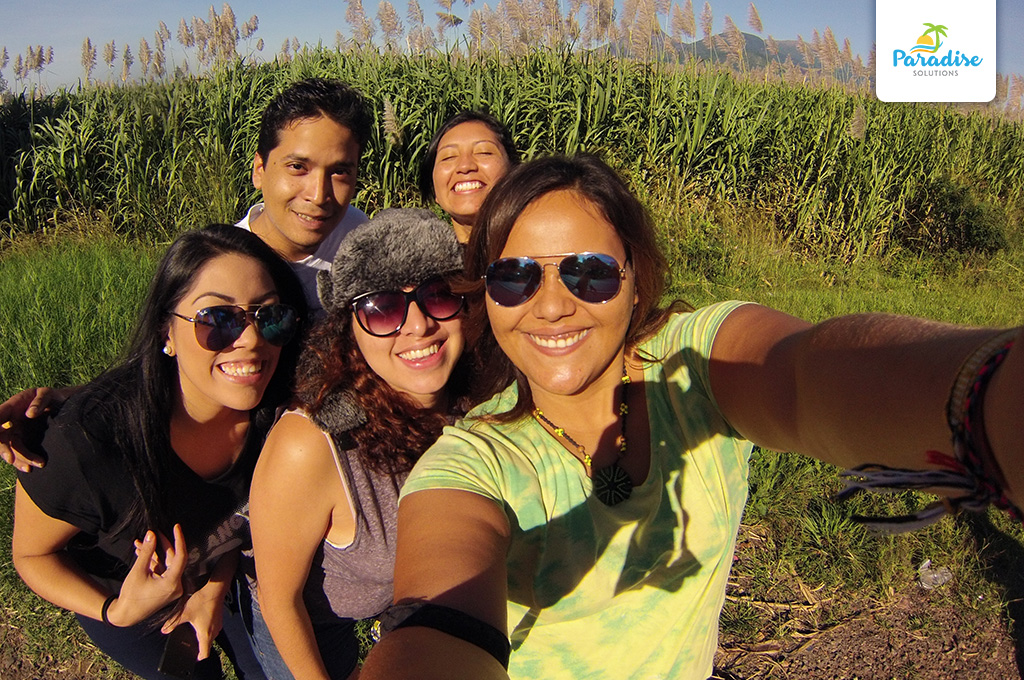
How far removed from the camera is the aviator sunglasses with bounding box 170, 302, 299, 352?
2098 mm

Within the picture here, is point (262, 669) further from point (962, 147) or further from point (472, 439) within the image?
point (962, 147)

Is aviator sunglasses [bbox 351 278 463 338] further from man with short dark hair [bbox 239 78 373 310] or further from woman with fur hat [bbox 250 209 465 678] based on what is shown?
man with short dark hair [bbox 239 78 373 310]

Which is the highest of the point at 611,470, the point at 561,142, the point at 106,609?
the point at 561,142

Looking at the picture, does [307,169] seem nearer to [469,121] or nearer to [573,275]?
[469,121]

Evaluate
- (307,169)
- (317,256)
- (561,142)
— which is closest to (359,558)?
(317,256)

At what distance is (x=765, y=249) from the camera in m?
7.55

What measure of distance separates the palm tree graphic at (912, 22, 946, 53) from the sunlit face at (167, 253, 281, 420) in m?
8.91

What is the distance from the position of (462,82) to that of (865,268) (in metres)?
5.21

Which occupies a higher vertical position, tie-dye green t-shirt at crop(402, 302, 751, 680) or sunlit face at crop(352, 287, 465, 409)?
sunlit face at crop(352, 287, 465, 409)

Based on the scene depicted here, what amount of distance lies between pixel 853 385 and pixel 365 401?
1253 millimetres

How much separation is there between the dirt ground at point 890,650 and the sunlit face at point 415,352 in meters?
1.71

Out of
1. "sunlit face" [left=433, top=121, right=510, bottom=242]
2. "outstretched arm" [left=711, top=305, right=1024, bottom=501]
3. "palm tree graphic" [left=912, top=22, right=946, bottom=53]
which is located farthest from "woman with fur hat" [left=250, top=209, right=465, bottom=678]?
"palm tree graphic" [left=912, top=22, right=946, bottom=53]

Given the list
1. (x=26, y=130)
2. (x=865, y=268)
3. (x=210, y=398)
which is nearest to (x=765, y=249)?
(x=865, y=268)

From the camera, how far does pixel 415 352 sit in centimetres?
189
